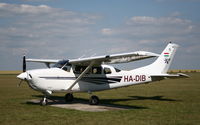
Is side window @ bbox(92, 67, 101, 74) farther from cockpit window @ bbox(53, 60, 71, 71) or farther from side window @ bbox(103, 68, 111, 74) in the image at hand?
cockpit window @ bbox(53, 60, 71, 71)

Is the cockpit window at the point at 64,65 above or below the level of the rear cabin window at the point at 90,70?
above

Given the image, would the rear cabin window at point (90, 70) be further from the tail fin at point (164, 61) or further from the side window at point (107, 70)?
the tail fin at point (164, 61)

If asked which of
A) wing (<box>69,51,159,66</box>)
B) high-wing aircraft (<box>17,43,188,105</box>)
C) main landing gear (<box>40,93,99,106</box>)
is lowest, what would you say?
main landing gear (<box>40,93,99,106</box>)

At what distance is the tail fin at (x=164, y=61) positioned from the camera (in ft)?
59.1

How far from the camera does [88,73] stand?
51.8ft

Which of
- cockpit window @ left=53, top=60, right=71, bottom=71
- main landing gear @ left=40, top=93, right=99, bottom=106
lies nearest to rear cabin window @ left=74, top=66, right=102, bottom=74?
cockpit window @ left=53, top=60, right=71, bottom=71

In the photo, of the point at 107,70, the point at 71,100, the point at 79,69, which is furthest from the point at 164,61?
the point at 71,100

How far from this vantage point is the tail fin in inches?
709

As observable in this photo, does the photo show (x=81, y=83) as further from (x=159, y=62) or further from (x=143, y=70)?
(x=159, y=62)

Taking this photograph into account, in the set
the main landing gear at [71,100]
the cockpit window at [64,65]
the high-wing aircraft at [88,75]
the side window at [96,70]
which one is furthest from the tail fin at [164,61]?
the cockpit window at [64,65]

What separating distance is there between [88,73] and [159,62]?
5.00 meters

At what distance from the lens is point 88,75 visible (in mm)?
15727

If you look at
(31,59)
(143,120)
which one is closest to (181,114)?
(143,120)

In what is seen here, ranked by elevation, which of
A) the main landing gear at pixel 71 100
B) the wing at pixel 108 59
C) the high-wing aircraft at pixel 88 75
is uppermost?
the wing at pixel 108 59
